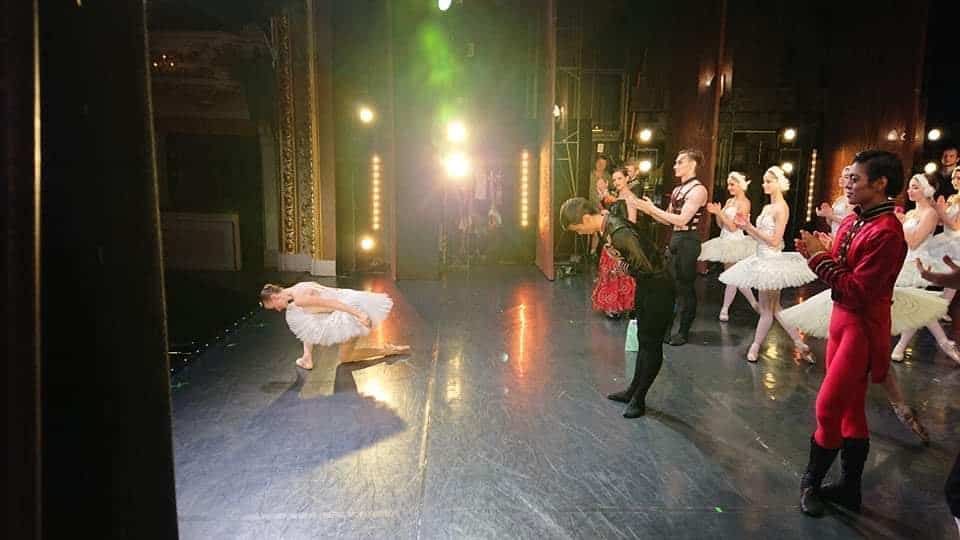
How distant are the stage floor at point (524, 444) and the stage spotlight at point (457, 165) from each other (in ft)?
16.4

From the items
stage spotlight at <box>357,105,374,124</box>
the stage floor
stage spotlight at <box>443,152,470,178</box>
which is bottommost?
the stage floor

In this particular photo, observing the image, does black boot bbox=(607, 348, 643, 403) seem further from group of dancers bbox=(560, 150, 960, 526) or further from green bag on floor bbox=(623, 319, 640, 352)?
green bag on floor bbox=(623, 319, 640, 352)

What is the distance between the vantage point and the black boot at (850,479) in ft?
10.3

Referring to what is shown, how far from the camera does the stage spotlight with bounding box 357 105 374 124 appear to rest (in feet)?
33.7

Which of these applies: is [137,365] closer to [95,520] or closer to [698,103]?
[95,520]

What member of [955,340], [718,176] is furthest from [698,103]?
[955,340]

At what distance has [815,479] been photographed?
319 centimetres

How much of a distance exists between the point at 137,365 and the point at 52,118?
434 millimetres

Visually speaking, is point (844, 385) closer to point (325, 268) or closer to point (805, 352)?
point (805, 352)

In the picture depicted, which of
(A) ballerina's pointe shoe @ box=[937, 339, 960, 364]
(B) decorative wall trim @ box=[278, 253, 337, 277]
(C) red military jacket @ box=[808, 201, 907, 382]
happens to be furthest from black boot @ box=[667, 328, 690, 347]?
(B) decorative wall trim @ box=[278, 253, 337, 277]

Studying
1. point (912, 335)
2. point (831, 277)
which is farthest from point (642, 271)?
point (912, 335)

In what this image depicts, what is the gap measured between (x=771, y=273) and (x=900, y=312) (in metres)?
1.29

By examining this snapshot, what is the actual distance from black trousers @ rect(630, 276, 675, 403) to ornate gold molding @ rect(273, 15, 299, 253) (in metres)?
7.34

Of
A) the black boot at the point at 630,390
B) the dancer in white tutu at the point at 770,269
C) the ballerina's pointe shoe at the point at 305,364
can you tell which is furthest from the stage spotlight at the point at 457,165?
the black boot at the point at 630,390
